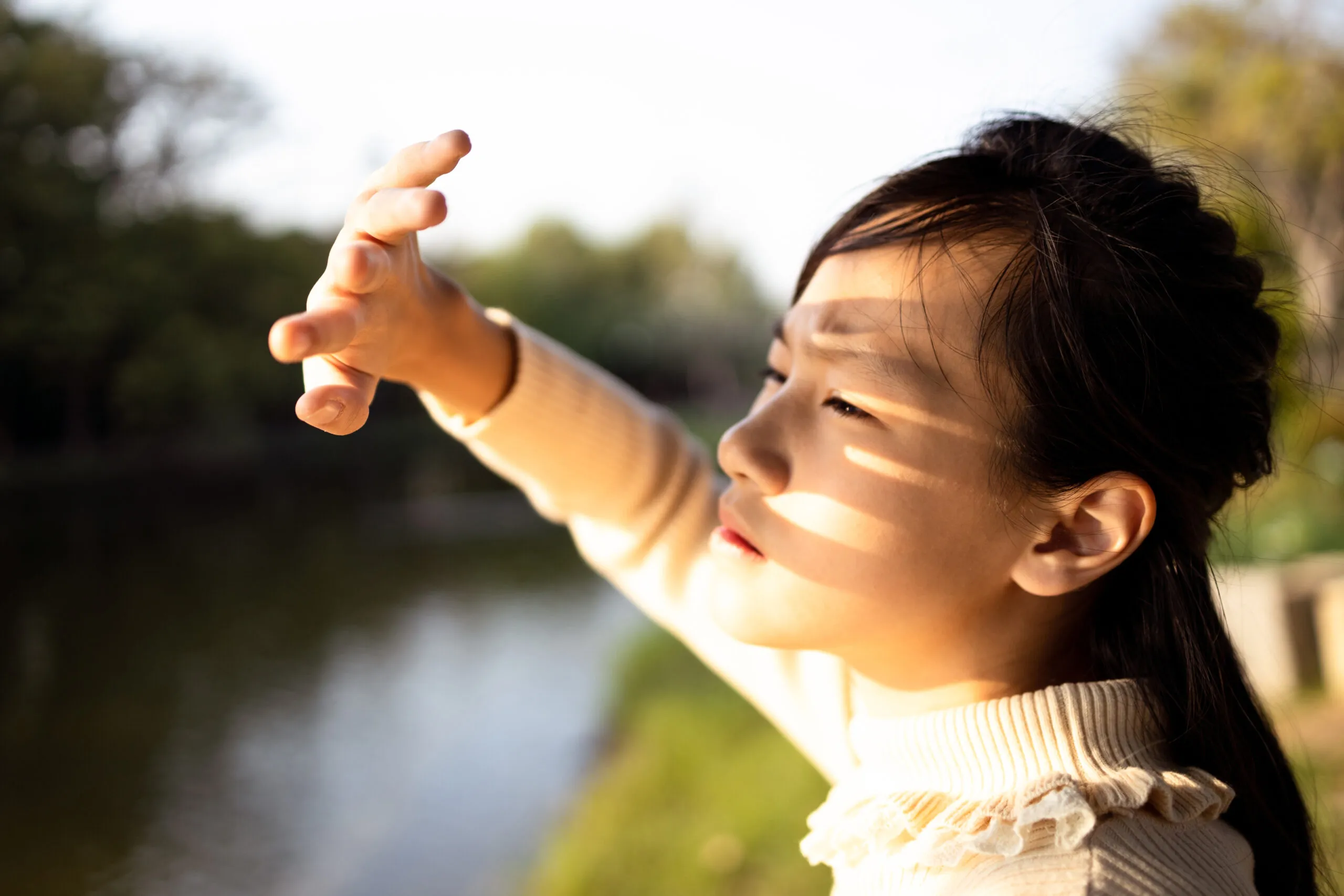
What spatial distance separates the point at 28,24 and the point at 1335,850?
2.50 m

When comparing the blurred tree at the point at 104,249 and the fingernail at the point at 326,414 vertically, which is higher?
the fingernail at the point at 326,414

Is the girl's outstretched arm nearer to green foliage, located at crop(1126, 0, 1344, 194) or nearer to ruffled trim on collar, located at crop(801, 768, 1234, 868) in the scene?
ruffled trim on collar, located at crop(801, 768, 1234, 868)

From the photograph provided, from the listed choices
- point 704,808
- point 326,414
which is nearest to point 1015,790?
point 326,414

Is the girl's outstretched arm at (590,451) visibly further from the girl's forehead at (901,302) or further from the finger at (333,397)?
the girl's forehead at (901,302)

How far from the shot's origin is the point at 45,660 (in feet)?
8.98

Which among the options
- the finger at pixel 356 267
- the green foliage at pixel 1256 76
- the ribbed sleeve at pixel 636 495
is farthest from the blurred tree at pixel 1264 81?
the finger at pixel 356 267

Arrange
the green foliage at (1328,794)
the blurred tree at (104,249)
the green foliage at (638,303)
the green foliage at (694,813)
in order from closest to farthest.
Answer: the green foliage at (1328,794)
the green foliage at (694,813)
the blurred tree at (104,249)
the green foliage at (638,303)

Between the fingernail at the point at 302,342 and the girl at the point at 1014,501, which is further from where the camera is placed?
the girl at the point at 1014,501

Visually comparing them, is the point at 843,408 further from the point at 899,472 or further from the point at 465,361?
the point at 465,361

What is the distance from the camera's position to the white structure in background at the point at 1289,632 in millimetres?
2102

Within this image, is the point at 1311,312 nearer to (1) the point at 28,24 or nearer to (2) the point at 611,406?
(2) the point at 611,406

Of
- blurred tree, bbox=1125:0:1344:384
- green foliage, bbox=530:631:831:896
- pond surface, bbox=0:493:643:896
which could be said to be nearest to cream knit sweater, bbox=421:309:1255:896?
green foliage, bbox=530:631:831:896

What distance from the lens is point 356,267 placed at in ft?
1.44

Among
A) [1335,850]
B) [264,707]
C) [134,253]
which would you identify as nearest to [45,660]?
[264,707]
